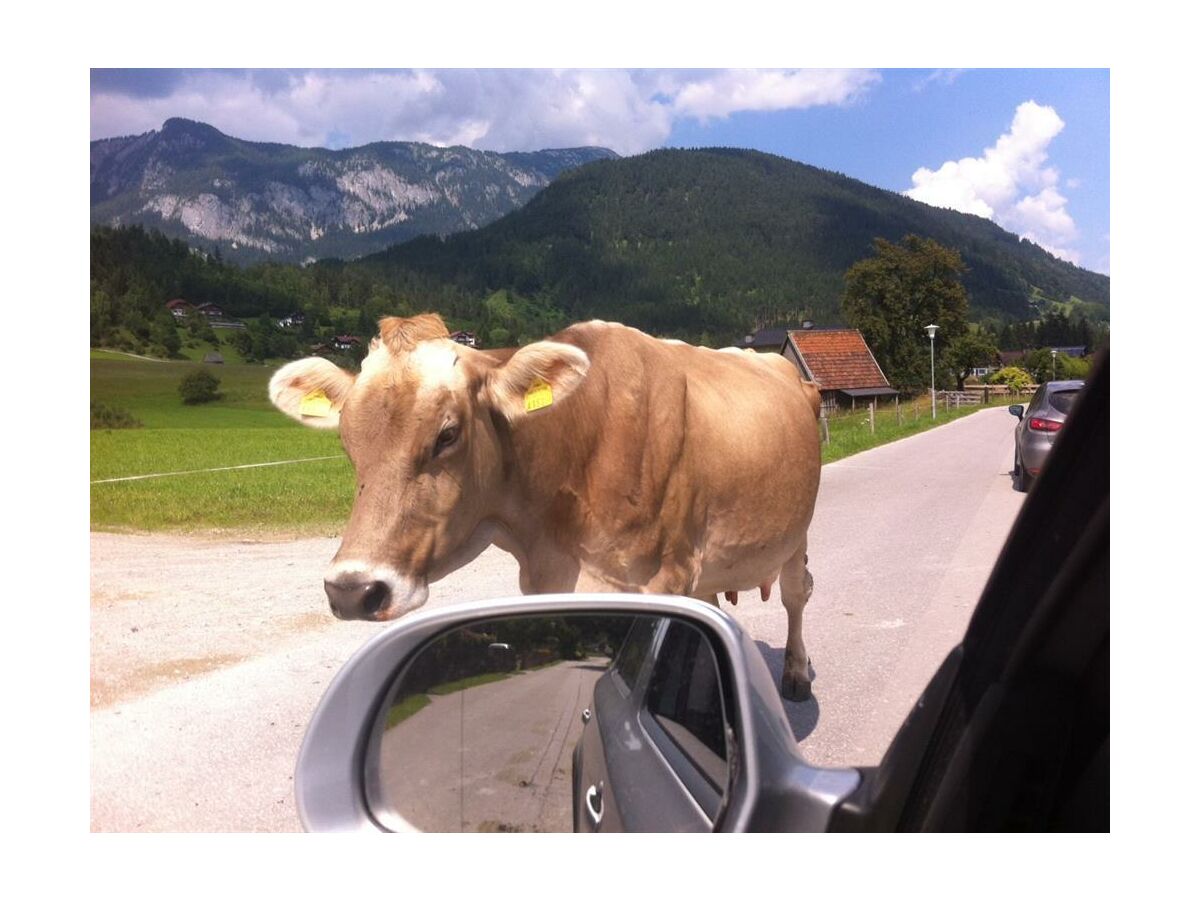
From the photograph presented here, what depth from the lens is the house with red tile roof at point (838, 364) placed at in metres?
5.69

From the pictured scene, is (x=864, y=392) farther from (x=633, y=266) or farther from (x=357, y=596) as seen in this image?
(x=357, y=596)

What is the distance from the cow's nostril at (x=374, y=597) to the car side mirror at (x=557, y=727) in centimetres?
57

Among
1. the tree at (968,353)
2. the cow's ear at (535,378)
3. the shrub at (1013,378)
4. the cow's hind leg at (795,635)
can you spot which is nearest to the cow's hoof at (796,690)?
the cow's hind leg at (795,635)

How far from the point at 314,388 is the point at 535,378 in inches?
25.5

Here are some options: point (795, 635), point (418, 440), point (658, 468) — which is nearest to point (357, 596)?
point (418, 440)

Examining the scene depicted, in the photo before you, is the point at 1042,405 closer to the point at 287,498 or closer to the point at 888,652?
the point at 888,652

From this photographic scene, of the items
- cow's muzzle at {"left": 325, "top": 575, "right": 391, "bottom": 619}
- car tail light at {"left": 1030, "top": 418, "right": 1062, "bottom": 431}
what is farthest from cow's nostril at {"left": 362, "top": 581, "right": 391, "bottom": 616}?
car tail light at {"left": 1030, "top": 418, "right": 1062, "bottom": 431}

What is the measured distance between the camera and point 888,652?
13.3 feet

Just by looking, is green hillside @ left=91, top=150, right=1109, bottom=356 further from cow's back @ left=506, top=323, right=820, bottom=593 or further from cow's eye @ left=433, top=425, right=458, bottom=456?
Answer: cow's eye @ left=433, top=425, right=458, bottom=456

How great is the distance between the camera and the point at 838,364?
5812 millimetres

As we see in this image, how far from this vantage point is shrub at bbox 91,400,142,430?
5.75 meters

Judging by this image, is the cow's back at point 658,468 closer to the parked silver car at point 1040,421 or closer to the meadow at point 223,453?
the parked silver car at point 1040,421

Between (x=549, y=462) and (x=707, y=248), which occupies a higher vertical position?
(x=707, y=248)
